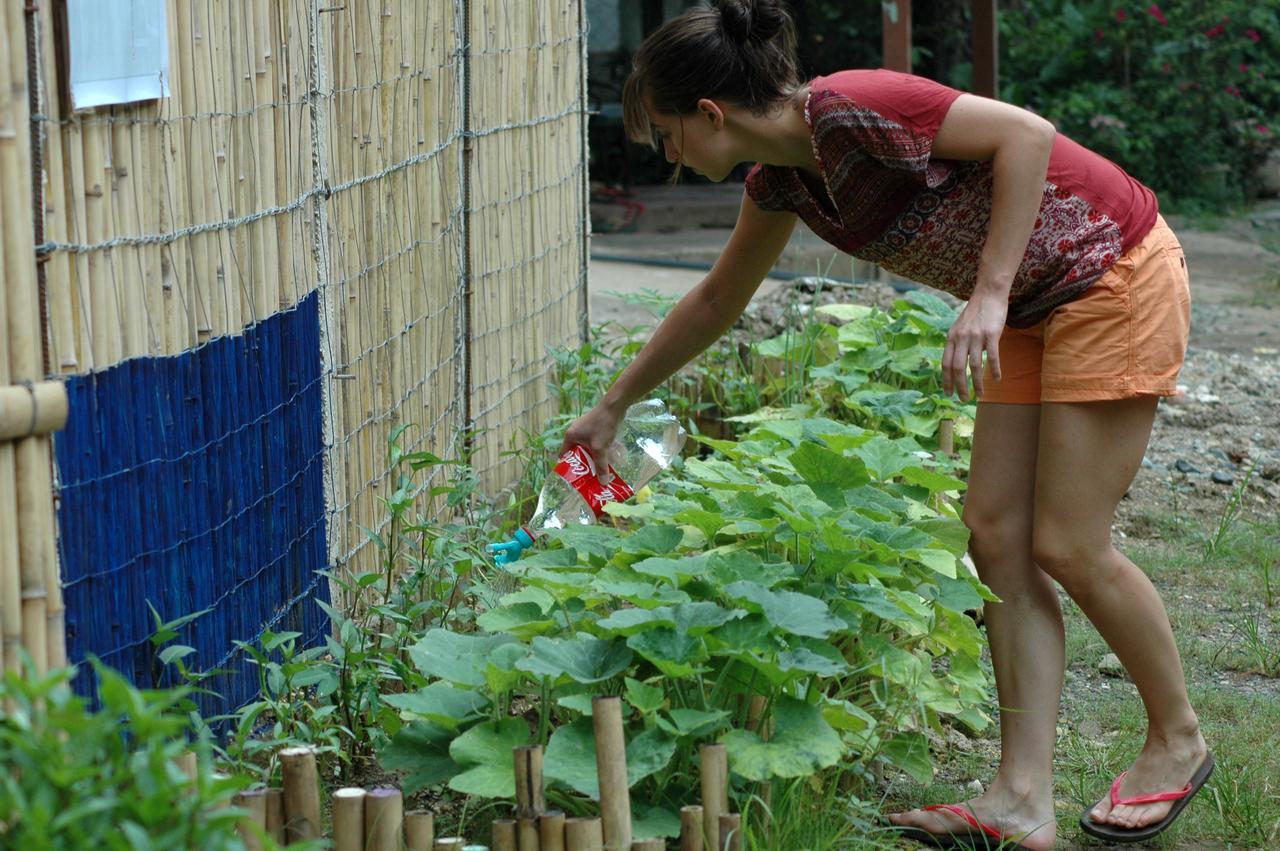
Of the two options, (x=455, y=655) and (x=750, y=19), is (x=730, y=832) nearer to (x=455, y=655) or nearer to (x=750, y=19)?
(x=455, y=655)

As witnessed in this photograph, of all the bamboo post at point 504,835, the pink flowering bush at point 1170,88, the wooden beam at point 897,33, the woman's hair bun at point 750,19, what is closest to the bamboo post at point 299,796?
the bamboo post at point 504,835

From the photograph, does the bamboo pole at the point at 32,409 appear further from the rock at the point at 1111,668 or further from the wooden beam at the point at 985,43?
the wooden beam at the point at 985,43

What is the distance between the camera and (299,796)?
85.7 inches

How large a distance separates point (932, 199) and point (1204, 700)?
1.58 meters

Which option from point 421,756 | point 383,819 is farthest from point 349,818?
point 421,756

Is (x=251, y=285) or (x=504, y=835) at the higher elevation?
(x=251, y=285)

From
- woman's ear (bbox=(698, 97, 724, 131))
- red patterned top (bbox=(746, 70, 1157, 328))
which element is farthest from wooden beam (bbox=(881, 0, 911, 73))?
woman's ear (bbox=(698, 97, 724, 131))

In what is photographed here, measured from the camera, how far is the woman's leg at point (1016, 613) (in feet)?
9.62

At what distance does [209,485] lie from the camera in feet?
8.69

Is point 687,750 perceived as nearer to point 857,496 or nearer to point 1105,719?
point 857,496

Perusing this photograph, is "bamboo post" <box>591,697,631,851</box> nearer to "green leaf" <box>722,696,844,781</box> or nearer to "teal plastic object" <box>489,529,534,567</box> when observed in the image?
"green leaf" <box>722,696,844,781</box>

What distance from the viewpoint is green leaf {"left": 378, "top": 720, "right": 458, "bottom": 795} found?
8.04 feet

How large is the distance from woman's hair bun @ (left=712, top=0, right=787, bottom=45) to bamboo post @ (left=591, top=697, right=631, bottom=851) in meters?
1.30

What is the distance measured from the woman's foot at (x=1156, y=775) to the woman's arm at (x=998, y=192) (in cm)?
87
